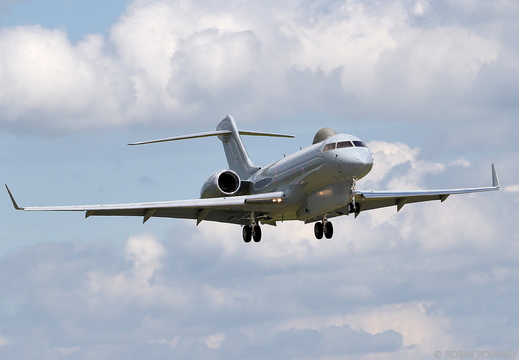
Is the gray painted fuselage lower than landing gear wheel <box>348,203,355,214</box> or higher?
higher

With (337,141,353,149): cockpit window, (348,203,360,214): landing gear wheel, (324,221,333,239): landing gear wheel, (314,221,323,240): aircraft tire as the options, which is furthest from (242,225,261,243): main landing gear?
(337,141,353,149): cockpit window

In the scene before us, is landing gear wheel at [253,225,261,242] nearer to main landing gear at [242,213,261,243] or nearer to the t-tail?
main landing gear at [242,213,261,243]

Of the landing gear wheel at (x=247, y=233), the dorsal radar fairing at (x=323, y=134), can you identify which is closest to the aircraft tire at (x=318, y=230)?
the landing gear wheel at (x=247, y=233)

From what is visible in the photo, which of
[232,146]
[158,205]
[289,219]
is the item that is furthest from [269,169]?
[232,146]

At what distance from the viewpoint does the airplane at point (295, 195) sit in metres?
44.8

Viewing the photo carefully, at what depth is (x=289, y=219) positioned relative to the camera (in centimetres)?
5081

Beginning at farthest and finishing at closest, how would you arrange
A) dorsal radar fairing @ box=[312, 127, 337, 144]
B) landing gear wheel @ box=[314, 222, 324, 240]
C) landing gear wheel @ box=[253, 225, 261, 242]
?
landing gear wheel @ box=[253, 225, 261, 242], landing gear wheel @ box=[314, 222, 324, 240], dorsal radar fairing @ box=[312, 127, 337, 144]

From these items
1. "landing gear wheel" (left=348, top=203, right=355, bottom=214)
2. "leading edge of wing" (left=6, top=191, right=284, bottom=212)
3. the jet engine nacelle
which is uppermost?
the jet engine nacelle

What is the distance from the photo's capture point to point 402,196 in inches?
2034

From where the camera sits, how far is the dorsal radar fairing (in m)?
46.7

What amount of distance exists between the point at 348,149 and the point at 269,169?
731cm

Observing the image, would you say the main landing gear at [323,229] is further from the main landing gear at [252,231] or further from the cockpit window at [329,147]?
the cockpit window at [329,147]

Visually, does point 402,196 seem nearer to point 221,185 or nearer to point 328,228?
point 328,228

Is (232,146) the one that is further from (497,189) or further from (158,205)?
(497,189)
